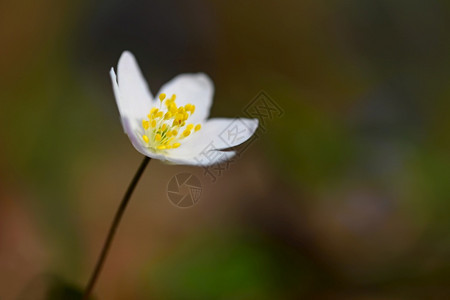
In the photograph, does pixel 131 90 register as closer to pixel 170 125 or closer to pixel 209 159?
pixel 170 125

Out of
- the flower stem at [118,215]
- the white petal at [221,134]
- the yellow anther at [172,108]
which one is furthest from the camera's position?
the yellow anther at [172,108]

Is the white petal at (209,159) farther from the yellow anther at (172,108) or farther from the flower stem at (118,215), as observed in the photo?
the yellow anther at (172,108)

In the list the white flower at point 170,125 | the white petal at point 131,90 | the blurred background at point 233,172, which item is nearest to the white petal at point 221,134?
the white flower at point 170,125

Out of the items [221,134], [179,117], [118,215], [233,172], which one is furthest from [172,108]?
[233,172]

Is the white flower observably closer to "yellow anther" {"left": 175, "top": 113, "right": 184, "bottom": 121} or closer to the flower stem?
"yellow anther" {"left": 175, "top": 113, "right": 184, "bottom": 121}

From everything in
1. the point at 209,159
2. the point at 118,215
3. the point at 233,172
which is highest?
the point at 233,172

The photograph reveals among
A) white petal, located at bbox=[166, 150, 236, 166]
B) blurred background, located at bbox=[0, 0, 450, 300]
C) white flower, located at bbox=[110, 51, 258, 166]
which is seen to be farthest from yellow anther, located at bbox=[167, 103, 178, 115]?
blurred background, located at bbox=[0, 0, 450, 300]

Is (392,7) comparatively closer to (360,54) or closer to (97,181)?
(360,54)

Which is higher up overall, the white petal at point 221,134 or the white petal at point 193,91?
the white petal at point 193,91

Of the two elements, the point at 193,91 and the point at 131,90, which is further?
the point at 193,91
